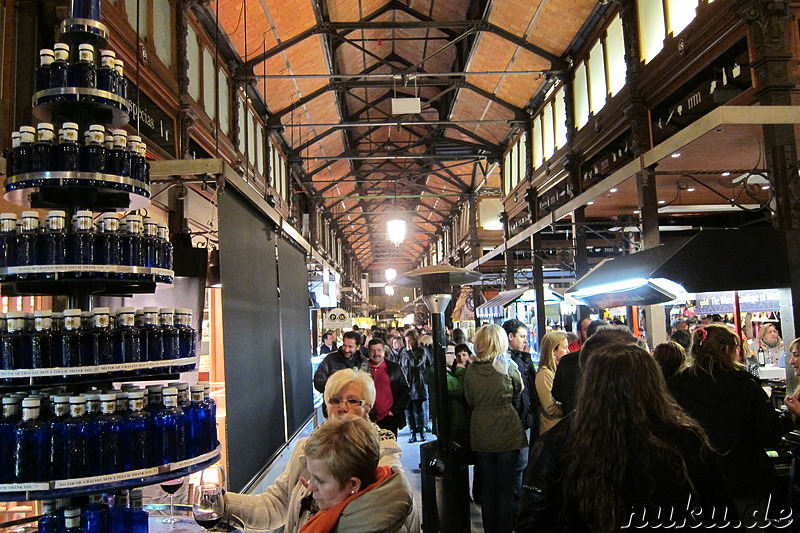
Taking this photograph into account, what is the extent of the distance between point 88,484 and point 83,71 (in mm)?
1684

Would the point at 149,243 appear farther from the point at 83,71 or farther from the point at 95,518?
the point at 95,518

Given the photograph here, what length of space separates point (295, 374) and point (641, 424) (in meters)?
5.14

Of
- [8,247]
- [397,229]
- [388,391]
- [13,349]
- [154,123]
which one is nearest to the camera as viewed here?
[13,349]

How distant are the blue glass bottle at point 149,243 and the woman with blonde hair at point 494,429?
9.21 ft

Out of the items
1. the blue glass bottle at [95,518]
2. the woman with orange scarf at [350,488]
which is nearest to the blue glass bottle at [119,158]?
the blue glass bottle at [95,518]

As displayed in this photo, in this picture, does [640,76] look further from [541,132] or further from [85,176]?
[85,176]

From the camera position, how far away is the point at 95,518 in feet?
7.77

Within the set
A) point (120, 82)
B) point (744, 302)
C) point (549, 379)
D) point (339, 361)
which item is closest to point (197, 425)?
point (120, 82)

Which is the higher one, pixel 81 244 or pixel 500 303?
pixel 81 244

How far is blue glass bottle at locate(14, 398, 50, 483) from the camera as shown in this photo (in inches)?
88.7

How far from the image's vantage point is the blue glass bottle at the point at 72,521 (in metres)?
2.39

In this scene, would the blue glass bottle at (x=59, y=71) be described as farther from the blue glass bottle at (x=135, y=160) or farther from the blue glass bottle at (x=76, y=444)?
the blue glass bottle at (x=76, y=444)

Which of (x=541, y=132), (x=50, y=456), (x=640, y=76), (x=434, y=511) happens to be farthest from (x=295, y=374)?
(x=541, y=132)

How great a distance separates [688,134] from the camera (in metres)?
5.89
